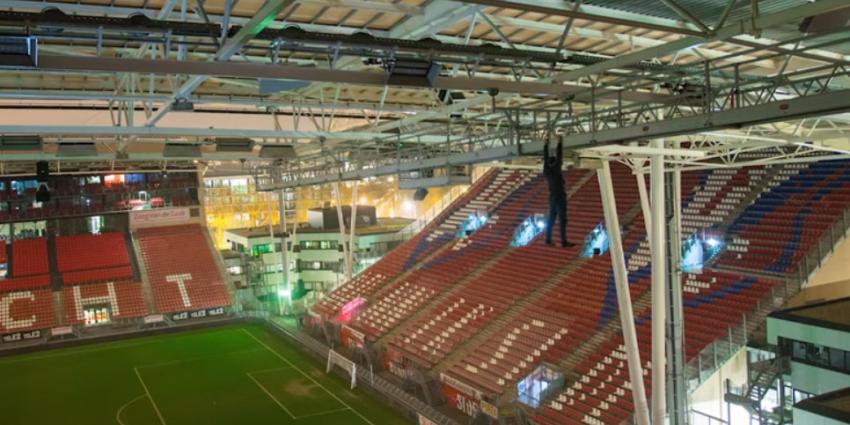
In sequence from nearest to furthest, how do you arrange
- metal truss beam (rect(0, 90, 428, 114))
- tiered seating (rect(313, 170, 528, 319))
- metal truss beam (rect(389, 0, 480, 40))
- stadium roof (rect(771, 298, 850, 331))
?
metal truss beam (rect(389, 0, 480, 40)), metal truss beam (rect(0, 90, 428, 114)), stadium roof (rect(771, 298, 850, 331)), tiered seating (rect(313, 170, 528, 319))

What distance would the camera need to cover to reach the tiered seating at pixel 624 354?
Result: 18.7 metres

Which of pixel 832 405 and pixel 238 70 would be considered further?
pixel 832 405

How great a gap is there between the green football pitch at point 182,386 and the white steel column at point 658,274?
8216 millimetres

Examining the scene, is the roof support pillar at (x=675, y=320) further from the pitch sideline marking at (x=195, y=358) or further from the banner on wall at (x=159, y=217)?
the banner on wall at (x=159, y=217)

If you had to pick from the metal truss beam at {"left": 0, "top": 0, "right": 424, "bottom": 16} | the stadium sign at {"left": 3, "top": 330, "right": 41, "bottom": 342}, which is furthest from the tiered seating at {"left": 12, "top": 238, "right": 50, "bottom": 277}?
the metal truss beam at {"left": 0, "top": 0, "right": 424, "bottom": 16}

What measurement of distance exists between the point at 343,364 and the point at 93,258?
2057 cm

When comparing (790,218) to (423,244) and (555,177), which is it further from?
(423,244)

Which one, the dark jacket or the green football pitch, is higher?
the dark jacket

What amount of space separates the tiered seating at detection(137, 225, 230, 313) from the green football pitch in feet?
13.0

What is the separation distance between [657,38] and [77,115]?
48.1ft

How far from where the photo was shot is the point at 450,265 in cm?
3206

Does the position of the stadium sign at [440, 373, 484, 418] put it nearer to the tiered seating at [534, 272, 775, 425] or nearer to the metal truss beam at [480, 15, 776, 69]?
the tiered seating at [534, 272, 775, 425]

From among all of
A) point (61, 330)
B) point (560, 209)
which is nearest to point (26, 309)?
A: point (61, 330)

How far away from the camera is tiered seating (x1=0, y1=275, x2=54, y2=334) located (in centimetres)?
3186
